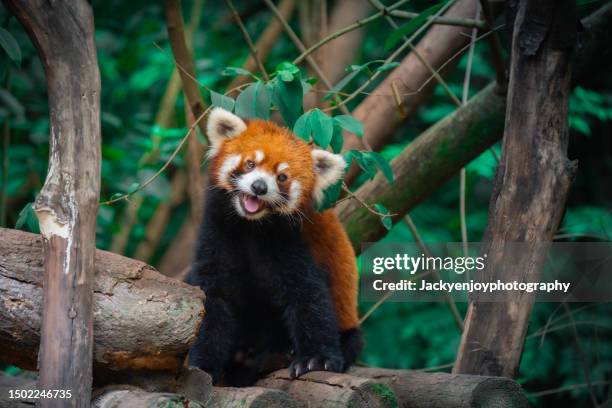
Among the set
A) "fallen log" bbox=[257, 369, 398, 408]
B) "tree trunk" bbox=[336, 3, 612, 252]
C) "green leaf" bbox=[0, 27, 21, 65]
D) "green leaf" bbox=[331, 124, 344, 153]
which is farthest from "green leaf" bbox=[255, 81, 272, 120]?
"tree trunk" bbox=[336, 3, 612, 252]

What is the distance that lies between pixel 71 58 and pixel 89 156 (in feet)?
1.07

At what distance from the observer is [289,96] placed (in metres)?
2.82

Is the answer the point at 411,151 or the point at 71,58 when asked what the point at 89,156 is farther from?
the point at 411,151

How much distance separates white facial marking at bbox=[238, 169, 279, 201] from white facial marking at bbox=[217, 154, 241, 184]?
3.7 inches

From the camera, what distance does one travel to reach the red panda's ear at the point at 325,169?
3453mm

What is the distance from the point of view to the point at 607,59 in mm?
4074

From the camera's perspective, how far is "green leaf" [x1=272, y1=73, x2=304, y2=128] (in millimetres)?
2809

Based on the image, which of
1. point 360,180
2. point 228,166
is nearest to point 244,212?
point 228,166

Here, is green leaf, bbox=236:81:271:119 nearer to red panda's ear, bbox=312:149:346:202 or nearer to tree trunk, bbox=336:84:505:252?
red panda's ear, bbox=312:149:346:202

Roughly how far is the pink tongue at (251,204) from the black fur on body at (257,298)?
0.37ft

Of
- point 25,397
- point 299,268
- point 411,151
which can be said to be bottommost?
point 25,397

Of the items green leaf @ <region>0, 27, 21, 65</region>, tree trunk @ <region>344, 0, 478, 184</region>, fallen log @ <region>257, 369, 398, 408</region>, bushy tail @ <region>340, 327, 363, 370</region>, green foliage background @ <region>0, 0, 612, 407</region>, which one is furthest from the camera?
green foliage background @ <region>0, 0, 612, 407</region>

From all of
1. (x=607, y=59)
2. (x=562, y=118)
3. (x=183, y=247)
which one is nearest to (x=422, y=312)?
(x=183, y=247)

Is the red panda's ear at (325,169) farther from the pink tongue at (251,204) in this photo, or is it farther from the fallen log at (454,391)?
the fallen log at (454,391)
